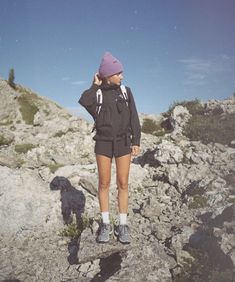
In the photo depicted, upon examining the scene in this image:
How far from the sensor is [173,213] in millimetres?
8664

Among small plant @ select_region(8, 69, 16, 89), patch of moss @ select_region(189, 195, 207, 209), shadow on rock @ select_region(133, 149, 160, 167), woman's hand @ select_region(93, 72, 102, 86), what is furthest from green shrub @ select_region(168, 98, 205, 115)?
small plant @ select_region(8, 69, 16, 89)

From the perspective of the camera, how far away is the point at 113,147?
5.84m

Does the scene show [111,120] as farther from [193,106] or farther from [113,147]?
[193,106]

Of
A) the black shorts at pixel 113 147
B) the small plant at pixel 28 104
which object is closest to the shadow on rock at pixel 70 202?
the black shorts at pixel 113 147

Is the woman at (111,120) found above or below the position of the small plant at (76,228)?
above

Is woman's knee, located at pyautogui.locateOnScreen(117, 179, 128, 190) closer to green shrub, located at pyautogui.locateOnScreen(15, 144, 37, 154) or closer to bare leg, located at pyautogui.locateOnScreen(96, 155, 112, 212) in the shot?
bare leg, located at pyautogui.locateOnScreen(96, 155, 112, 212)

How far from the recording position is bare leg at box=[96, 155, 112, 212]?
19.3ft

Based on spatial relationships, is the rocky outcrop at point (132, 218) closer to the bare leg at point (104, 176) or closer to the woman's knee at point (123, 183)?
the bare leg at point (104, 176)

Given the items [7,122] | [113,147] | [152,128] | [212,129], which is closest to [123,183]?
[113,147]

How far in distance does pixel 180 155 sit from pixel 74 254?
6.14 m

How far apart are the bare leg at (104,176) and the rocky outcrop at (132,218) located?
84 cm

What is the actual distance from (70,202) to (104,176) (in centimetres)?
353

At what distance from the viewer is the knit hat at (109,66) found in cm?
563

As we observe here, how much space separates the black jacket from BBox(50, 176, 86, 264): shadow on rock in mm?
2861
